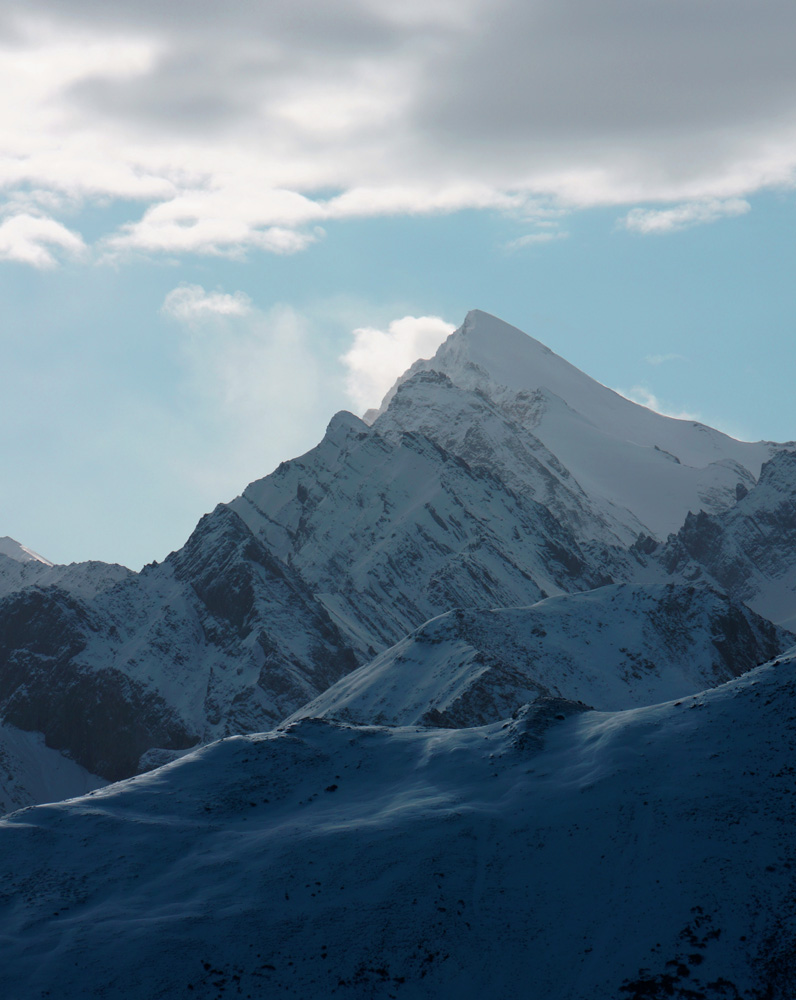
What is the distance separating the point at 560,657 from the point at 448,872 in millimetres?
93920

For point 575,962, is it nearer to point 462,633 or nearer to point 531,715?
point 531,715

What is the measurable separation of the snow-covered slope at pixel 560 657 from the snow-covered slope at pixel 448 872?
53.7 m

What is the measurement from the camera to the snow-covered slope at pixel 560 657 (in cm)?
13150

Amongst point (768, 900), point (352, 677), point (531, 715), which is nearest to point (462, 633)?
point (352, 677)

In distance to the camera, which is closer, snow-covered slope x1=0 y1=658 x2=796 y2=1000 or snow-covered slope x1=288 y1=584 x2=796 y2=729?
snow-covered slope x1=0 y1=658 x2=796 y2=1000

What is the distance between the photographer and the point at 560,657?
150 meters

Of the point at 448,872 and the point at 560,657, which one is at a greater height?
the point at 560,657

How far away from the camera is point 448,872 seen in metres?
57.4

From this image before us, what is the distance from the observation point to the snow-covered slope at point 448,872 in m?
51.0

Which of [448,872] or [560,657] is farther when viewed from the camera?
[560,657]

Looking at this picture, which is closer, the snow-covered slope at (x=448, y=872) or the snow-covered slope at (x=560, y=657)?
the snow-covered slope at (x=448, y=872)

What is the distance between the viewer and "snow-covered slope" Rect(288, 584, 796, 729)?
431 feet

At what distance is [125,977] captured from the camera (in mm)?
50906

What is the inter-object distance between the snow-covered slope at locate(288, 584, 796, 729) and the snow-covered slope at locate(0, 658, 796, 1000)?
176ft
